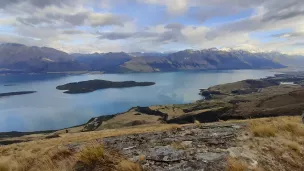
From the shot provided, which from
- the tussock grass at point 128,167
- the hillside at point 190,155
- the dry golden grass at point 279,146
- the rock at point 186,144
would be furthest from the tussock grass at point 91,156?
the dry golden grass at point 279,146

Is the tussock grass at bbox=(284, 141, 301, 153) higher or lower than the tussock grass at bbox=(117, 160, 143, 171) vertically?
lower

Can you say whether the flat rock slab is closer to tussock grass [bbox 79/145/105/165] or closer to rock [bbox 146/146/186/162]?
rock [bbox 146/146/186/162]

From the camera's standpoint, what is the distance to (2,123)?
15350 cm

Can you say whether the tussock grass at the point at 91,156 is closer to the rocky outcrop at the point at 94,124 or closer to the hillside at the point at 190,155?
the hillside at the point at 190,155

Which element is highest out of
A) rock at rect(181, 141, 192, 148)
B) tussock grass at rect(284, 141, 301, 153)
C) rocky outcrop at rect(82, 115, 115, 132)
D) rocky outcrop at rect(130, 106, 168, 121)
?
tussock grass at rect(284, 141, 301, 153)

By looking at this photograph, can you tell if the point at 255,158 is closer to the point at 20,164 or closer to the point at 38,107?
the point at 20,164

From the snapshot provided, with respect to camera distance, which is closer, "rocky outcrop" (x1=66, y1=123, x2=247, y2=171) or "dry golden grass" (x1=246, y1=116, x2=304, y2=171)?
"rocky outcrop" (x1=66, y1=123, x2=247, y2=171)

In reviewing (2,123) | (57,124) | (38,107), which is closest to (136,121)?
(57,124)

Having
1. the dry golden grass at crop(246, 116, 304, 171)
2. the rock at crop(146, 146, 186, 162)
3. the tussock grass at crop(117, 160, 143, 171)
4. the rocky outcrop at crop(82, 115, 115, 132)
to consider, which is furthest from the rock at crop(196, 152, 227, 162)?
the rocky outcrop at crop(82, 115, 115, 132)

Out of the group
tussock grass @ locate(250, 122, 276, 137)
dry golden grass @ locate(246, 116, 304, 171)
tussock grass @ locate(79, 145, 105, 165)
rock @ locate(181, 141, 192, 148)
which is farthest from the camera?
tussock grass @ locate(250, 122, 276, 137)

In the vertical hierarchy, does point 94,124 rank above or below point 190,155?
below

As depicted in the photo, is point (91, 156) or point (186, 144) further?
point (186, 144)

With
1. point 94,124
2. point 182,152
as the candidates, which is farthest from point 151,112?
point 182,152

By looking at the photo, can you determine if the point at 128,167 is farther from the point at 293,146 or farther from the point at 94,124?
the point at 94,124
